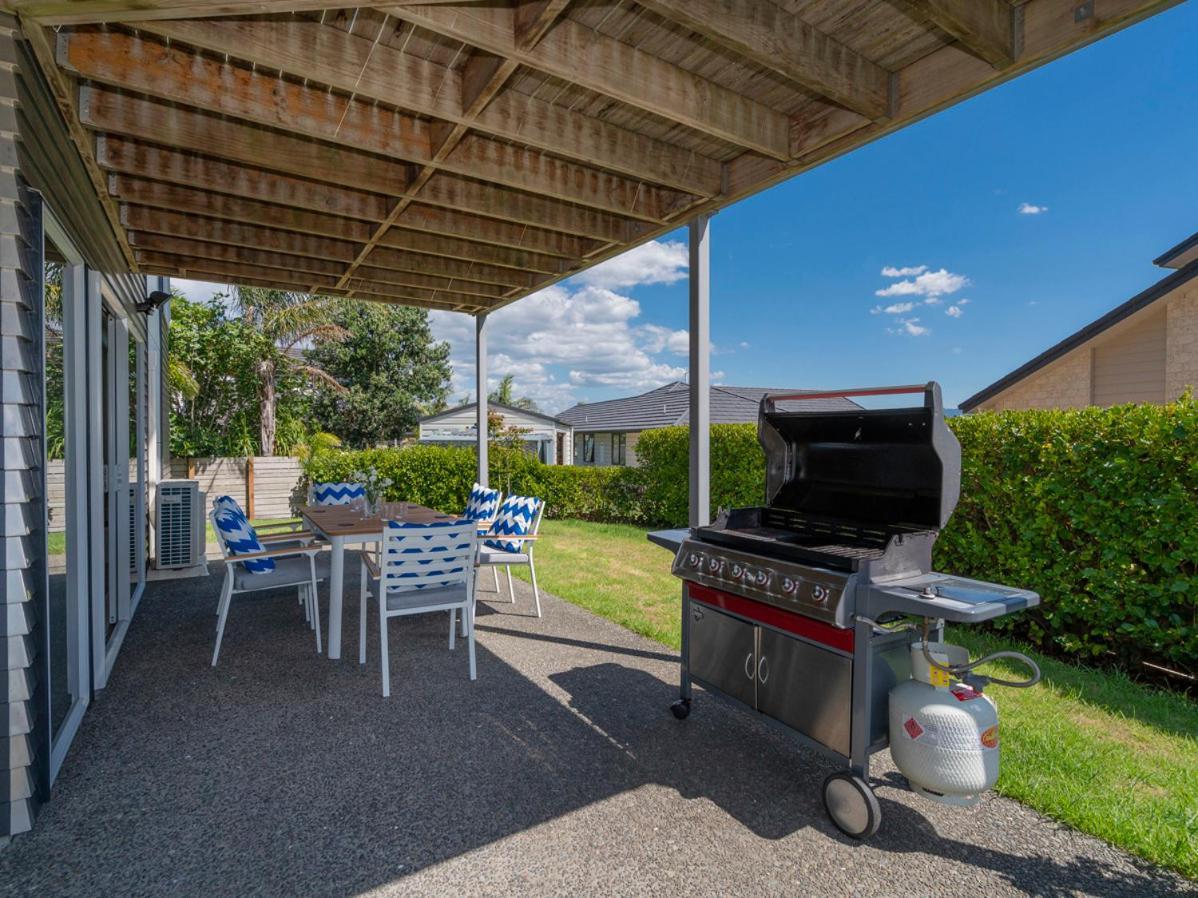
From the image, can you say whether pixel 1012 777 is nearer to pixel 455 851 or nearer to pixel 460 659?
pixel 455 851

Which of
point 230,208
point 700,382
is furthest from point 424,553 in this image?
point 230,208

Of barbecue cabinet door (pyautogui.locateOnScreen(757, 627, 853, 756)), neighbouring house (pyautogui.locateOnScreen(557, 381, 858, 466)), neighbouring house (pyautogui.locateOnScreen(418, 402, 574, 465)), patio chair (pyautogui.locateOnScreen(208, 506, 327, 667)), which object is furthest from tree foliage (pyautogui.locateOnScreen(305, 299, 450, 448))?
barbecue cabinet door (pyautogui.locateOnScreen(757, 627, 853, 756))

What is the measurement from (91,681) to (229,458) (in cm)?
832

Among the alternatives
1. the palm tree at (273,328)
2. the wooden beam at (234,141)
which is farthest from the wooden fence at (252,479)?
the wooden beam at (234,141)

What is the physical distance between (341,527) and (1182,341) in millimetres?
8192

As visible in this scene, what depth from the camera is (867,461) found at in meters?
2.62

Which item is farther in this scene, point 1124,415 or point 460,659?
point 460,659

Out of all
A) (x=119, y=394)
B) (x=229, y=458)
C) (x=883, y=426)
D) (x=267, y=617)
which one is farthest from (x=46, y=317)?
(x=229, y=458)

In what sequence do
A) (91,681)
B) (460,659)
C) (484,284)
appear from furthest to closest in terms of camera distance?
1. (484,284)
2. (460,659)
3. (91,681)

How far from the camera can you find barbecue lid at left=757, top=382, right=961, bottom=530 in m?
2.28

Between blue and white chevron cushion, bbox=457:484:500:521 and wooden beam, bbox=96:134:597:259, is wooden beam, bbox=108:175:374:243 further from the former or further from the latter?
blue and white chevron cushion, bbox=457:484:500:521

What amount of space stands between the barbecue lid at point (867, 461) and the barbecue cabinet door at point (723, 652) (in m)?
0.64

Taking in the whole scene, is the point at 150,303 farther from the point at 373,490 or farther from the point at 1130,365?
the point at 1130,365

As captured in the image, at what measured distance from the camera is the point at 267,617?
4727 mm
